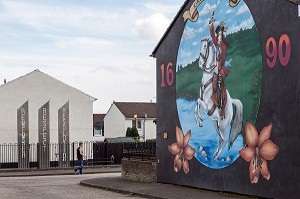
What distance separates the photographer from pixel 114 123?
7781 cm

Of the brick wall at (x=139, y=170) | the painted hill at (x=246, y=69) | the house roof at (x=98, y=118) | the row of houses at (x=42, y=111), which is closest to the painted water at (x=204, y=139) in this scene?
the painted hill at (x=246, y=69)

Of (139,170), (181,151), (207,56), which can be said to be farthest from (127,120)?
(207,56)

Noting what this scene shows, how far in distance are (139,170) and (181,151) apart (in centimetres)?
340

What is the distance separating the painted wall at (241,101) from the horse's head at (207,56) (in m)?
0.15

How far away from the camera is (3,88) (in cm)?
3916

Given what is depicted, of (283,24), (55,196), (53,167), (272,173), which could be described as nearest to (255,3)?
(283,24)

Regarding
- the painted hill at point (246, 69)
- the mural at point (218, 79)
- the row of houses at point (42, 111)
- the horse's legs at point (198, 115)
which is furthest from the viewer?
the row of houses at point (42, 111)

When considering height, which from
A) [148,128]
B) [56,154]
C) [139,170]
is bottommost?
[139,170]

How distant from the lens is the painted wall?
48.5 feet

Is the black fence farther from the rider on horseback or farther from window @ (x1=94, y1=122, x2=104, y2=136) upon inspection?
window @ (x1=94, y1=122, x2=104, y2=136)

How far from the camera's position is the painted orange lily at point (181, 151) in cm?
1991

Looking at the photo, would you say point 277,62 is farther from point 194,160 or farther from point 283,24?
point 194,160

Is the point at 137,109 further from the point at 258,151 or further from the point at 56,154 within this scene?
the point at 258,151

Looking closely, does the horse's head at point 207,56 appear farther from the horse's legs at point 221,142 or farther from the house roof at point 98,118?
the house roof at point 98,118
